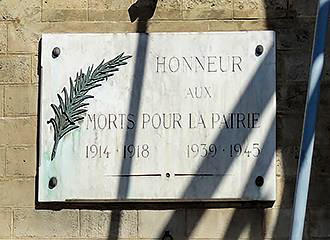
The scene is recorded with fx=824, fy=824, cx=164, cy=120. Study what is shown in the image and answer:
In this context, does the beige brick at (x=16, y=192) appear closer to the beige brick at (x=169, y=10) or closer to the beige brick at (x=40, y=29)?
the beige brick at (x=40, y=29)

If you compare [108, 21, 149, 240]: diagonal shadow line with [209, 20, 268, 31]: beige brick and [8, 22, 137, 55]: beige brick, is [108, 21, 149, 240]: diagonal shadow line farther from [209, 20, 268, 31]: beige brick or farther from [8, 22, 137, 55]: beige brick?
[209, 20, 268, 31]: beige brick

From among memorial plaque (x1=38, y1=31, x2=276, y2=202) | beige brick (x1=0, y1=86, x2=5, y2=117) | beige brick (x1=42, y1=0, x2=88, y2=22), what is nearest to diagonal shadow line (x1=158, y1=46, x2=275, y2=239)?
memorial plaque (x1=38, y1=31, x2=276, y2=202)

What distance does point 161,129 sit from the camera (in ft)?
15.4

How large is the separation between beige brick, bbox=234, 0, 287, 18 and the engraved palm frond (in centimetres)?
72

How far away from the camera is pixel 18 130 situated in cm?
480

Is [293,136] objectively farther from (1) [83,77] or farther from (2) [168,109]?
(1) [83,77]

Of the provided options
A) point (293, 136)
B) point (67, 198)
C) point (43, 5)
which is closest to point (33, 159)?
point (67, 198)

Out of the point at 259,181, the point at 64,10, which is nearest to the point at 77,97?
the point at 64,10

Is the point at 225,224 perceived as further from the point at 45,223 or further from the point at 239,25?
the point at 239,25

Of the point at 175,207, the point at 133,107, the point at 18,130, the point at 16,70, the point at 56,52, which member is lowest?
the point at 175,207

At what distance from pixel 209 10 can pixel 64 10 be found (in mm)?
858

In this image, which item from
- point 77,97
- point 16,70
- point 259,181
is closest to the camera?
point 259,181

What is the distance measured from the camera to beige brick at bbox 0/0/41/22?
4910mm

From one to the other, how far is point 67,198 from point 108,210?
0.80 ft
